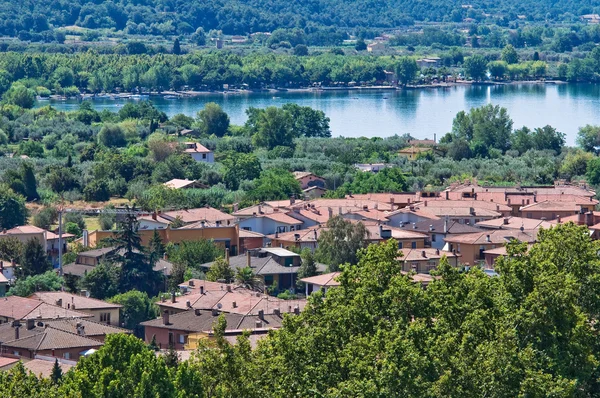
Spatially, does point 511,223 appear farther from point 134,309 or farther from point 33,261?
point 134,309

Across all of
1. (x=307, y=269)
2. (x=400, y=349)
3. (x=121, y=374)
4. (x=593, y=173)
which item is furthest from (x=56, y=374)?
(x=593, y=173)

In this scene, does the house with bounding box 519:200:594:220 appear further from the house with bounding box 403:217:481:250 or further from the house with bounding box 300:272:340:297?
the house with bounding box 300:272:340:297

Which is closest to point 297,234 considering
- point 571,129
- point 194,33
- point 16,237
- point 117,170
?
point 16,237

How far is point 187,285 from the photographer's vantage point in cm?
3478

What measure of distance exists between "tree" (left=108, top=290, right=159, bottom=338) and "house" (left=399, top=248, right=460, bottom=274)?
264 inches

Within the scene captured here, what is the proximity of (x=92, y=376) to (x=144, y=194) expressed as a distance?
32012 millimetres

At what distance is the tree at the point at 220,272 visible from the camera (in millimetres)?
35906

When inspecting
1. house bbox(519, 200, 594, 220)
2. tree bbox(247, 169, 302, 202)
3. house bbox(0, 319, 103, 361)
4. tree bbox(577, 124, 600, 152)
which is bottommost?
tree bbox(577, 124, 600, 152)

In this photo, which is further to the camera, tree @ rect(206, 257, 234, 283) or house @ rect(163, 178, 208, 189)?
house @ rect(163, 178, 208, 189)

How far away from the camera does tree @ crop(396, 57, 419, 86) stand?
134 metres

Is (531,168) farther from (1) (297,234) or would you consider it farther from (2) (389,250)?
(2) (389,250)

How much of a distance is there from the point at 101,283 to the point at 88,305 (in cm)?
373

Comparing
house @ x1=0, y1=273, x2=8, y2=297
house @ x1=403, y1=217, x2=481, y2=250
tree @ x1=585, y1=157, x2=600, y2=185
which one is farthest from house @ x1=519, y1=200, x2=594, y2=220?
house @ x1=0, y1=273, x2=8, y2=297

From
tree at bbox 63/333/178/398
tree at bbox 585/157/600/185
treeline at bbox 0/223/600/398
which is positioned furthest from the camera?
tree at bbox 585/157/600/185
